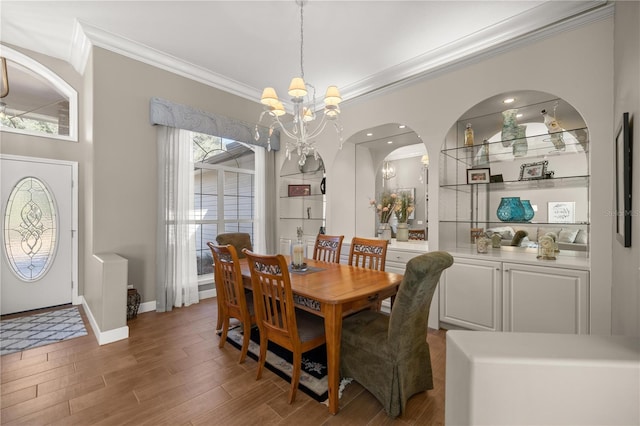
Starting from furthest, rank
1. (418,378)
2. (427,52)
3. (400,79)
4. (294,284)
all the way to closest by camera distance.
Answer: (400,79) → (427,52) → (294,284) → (418,378)

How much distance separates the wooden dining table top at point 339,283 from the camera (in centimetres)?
188

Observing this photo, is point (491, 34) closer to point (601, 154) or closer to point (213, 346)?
point (601, 154)

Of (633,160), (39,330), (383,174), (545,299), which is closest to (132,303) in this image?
(39,330)

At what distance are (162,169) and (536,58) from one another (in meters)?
4.26

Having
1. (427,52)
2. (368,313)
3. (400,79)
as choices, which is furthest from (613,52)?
(368,313)

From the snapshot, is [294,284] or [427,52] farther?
→ [427,52]

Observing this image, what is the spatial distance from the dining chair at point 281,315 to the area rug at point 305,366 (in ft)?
0.54

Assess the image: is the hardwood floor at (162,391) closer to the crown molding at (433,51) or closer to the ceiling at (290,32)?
the crown molding at (433,51)

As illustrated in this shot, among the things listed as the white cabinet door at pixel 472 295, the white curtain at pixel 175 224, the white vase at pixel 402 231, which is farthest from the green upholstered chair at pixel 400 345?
the white curtain at pixel 175 224

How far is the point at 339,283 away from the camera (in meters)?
2.19

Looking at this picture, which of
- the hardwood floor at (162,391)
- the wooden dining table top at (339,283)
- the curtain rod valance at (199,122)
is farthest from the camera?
the curtain rod valance at (199,122)

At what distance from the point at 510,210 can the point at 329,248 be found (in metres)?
2.05

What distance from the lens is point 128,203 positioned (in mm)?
3412

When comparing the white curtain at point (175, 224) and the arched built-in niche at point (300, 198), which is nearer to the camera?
the white curtain at point (175, 224)
